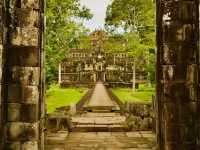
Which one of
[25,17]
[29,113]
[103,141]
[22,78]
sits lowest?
[103,141]

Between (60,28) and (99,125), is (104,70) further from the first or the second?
(99,125)

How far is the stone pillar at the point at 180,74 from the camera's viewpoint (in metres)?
8.37

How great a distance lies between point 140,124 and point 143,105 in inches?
53.8

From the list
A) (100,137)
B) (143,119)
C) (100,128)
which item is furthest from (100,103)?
(100,137)

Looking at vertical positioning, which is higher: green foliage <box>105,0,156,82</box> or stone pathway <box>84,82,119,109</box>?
green foliage <box>105,0,156,82</box>

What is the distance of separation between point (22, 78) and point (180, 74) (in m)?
3.26

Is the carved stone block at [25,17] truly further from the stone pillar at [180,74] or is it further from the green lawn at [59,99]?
the green lawn at [59,99]

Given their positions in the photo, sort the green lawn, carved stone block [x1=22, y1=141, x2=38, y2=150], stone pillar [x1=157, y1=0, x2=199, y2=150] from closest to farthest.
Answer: carved stone block [x1=22, y1=141, x2=38, y2=150] → stone pillar [x1=157, y1=0, x2=199, y2=150] → the green lawn

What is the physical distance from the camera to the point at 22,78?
831 cm

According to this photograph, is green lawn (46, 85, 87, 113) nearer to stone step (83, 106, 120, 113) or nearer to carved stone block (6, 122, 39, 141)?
stone step (83, 106, 120, 113)

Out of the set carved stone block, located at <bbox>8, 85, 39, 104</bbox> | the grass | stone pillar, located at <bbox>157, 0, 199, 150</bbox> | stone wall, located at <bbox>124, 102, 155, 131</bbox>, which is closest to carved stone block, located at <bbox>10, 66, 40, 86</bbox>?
carved stone block, located at <bbox>8, 85, 39, 104</bbox>

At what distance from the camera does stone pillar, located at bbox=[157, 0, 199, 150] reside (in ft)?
27.5

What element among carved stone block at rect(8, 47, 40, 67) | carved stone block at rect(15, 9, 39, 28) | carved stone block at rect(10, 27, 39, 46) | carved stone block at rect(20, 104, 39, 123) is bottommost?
carved stone block at rect(20, 104, 39, 123)

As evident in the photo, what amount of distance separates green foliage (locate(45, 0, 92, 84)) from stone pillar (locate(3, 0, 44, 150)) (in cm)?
934
